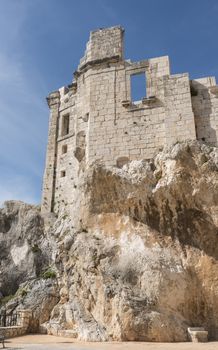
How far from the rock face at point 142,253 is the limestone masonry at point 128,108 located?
1.49 metres

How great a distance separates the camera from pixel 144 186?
1476 cm

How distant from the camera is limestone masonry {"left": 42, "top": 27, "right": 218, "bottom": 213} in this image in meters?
16.6

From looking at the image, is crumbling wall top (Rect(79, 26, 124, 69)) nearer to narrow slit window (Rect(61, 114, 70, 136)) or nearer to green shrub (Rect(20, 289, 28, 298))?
narrow slit window (Rect(61, 114, 70, 136))

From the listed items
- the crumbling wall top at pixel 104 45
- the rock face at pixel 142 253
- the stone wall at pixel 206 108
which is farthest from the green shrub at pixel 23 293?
the crumbling wall top at pixel 104 45

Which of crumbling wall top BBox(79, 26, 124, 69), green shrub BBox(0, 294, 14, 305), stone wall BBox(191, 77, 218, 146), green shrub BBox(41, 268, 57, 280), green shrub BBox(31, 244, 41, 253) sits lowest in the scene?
green shrub BBox(0, 294, 14, 305)

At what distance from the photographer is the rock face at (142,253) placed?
12195mm

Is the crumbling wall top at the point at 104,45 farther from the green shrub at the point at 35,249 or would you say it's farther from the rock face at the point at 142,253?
the green shrub at the point at 35,249

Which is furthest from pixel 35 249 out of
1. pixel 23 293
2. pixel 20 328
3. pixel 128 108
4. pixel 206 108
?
pixel 206 108

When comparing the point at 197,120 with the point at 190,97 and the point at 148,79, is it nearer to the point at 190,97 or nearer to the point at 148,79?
the point at 190,97

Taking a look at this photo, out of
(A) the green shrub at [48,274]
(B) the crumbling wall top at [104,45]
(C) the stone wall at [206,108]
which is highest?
(B) the crumbling wall top at [104,45]

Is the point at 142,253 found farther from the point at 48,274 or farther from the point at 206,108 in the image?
the point at 206,108

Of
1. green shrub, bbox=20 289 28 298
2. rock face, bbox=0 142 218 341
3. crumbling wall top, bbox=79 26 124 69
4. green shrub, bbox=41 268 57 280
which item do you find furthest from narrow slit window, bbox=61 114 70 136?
green shrub, bbox=20 289 28 298

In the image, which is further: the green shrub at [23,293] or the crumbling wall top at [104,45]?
the crumbling wall top at [104,45]

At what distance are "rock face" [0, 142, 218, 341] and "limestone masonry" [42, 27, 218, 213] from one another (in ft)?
4.89
